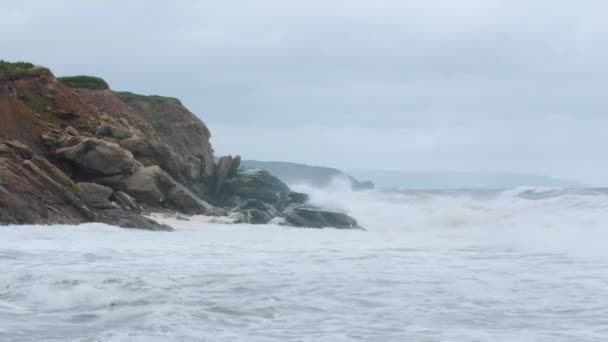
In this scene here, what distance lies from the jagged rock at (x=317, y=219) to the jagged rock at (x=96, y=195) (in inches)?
274

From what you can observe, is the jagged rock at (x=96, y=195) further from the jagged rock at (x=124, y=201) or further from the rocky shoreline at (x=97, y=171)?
the jagged rock at (x=124, y=201)

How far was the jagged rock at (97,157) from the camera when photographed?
80.3 feet

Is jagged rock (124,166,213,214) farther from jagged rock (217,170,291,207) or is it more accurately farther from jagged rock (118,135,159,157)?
jagged rock (217,170,291,207)

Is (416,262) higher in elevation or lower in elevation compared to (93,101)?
lower

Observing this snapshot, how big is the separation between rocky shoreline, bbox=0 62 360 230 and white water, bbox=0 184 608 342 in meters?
1.37

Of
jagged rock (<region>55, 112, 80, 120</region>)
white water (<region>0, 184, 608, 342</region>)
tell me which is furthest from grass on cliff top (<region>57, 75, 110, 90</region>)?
white water (<region>0, 184, 608, 342</region>)

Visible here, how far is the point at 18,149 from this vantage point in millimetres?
20906

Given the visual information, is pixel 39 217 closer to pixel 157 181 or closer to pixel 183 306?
pixel 157 181

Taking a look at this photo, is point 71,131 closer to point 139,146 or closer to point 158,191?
point 139,146

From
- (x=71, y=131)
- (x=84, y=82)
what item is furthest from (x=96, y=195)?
(x=84, y=82)

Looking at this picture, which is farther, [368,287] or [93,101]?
[93,101]

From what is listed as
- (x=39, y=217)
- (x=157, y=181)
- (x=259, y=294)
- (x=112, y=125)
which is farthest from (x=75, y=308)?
(x=112, y=125)

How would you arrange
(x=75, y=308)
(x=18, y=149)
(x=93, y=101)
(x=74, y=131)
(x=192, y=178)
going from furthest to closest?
(x=93, y=101), (x=192, y=178), (x=74, y=131), (x=18, y=149), (x=75, y=308)

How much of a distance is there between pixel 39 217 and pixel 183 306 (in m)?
10.1
